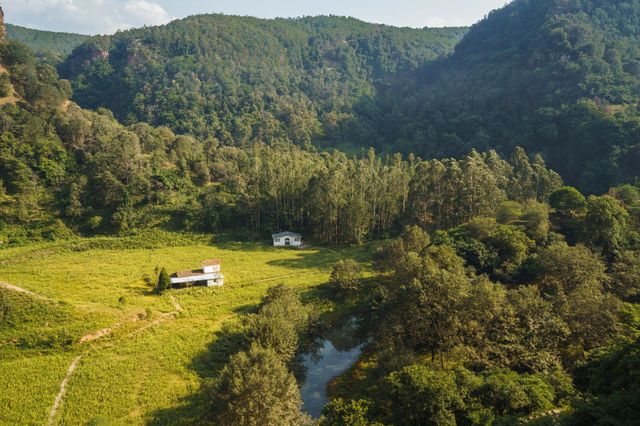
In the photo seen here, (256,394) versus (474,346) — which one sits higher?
(474,346)

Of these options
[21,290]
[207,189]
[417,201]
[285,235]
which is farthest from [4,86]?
[417,201]

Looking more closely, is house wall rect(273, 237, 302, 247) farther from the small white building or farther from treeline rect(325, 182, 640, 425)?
treeline rect(325, 182, 640, 425)

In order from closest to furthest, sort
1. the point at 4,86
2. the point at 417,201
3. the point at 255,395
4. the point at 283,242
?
1. the point at 255,395
2. the point at 417,201
3. the point at 283,242
4. the point at 4,86

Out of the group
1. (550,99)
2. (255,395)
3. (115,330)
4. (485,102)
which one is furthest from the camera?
(485,102)

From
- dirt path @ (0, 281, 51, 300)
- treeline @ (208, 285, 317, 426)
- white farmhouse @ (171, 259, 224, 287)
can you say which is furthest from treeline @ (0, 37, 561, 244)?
treeline @ (208, 285, 317, 426)

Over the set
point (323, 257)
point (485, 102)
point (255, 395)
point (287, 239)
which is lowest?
point (323, 257)

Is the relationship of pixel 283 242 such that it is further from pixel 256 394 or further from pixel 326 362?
pixel 256 394

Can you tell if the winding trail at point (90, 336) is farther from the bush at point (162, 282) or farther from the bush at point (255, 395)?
the bush at point (255, 395)
